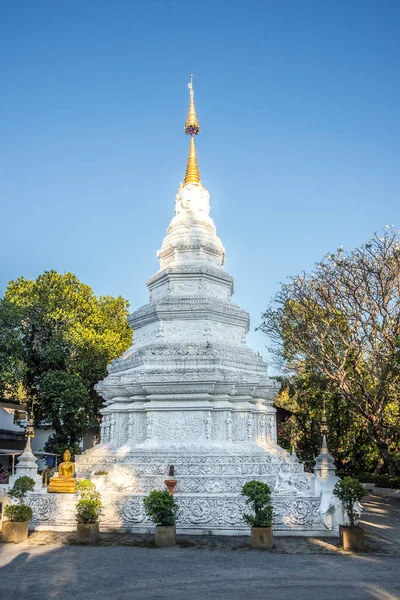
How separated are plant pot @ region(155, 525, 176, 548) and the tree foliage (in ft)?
50.2

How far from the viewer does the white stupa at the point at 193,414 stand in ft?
52.5

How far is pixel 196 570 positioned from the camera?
11406 millimetres

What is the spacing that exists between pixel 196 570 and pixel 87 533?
402cm

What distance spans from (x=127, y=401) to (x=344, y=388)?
1223 centimetres

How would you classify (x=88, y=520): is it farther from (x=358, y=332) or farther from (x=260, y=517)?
(x=358, y=332)

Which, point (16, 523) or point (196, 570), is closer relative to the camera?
point (196, 570)

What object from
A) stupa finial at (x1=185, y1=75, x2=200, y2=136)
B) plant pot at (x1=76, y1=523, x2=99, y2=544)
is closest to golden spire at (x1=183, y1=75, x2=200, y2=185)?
stupa finial at (x1=185, y1=75, x2=200, y2=136)

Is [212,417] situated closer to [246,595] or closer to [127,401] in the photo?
[127,401]

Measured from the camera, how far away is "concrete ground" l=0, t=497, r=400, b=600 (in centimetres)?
967

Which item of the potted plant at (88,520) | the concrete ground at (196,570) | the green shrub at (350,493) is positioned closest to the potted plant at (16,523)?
the concrete ground at (196,570)

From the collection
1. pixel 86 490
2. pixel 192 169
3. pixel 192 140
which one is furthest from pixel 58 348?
pixel 86 490

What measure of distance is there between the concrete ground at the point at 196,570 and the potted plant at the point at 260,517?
34cm

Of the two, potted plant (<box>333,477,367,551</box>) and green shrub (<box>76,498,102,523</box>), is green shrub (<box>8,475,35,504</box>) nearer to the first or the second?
green shrub (<box>76,498,102,523</box>)

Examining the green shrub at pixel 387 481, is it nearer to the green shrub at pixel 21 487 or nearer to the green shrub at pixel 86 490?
the green shrub at pixel 86 490
